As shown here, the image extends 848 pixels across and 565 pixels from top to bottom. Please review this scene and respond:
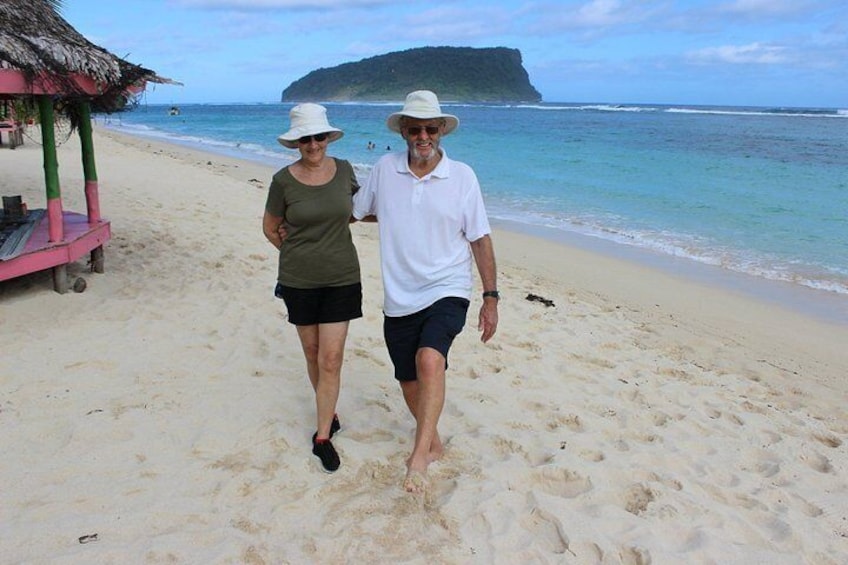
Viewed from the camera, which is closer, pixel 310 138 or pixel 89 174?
pixel 310 138

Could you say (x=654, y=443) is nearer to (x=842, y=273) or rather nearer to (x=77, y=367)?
(x=77, y=367)

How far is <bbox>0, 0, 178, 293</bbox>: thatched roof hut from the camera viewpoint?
4.71m

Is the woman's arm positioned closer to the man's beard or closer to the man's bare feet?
the man's beard

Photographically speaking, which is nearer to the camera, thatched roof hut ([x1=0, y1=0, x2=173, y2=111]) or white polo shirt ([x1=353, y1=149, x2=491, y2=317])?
white polo shirt ([x1=353, y1=149, x2=491, y2=317])

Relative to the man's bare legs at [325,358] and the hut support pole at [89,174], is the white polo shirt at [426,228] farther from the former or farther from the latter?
the hut support pole at [89,174]

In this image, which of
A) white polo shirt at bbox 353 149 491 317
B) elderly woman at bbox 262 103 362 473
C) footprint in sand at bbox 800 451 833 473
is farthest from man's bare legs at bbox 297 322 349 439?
footprint in sand at bbox 800 451 833 473

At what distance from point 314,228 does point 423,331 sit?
697 mm

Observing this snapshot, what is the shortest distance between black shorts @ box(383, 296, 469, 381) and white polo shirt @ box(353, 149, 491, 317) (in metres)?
0.04

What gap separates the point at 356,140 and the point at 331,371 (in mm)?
32051

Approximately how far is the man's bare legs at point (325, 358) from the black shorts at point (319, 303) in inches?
1.6

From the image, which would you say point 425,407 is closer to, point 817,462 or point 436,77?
point 817,462

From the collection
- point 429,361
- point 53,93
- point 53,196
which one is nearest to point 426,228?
point 429,361

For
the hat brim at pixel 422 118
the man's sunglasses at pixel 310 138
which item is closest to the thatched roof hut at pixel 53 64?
the man's sunglasses at pixel 310 138

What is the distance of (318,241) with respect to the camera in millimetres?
3055
